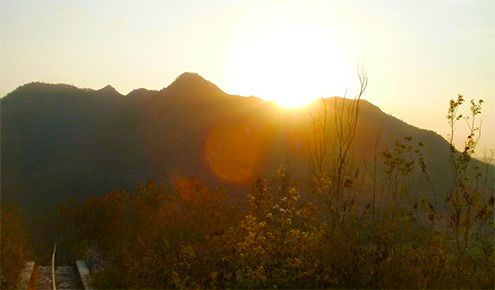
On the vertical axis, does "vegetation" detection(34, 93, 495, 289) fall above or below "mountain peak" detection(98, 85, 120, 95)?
below

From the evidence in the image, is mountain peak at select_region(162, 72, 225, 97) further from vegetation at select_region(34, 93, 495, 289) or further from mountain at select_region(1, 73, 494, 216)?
vegetation at select_region(34, 93, 495, 289)

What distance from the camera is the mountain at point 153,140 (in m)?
62.3

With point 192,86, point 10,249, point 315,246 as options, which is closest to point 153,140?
point 192,86

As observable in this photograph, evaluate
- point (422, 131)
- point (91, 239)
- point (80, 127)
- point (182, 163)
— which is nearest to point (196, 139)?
point (182, 163)

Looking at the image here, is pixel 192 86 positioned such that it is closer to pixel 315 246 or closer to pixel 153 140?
pixel 153 140

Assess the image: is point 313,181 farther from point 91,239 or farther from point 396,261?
point 91,239

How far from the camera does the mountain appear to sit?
62312 mm

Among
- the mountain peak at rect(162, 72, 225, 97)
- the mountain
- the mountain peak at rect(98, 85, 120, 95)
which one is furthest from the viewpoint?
the mountain peak at rect(98, 85, 120, 95)

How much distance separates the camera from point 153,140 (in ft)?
244

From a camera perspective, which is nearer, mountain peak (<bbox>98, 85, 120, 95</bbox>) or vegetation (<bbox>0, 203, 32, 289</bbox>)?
vegetation (<bbox>0, 203, 32, 289</bbox>)

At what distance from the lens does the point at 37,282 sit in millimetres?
14922

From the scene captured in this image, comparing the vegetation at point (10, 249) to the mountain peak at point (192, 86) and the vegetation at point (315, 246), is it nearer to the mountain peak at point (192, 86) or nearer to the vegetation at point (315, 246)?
the vegetation at point (315, 246)

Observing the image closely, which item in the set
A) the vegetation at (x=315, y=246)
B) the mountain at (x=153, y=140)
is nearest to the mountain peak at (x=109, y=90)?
the mountain at (x=153, y=140)

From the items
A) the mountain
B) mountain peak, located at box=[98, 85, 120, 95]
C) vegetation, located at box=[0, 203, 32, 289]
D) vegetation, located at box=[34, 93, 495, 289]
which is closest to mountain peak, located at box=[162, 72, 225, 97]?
the mountain
